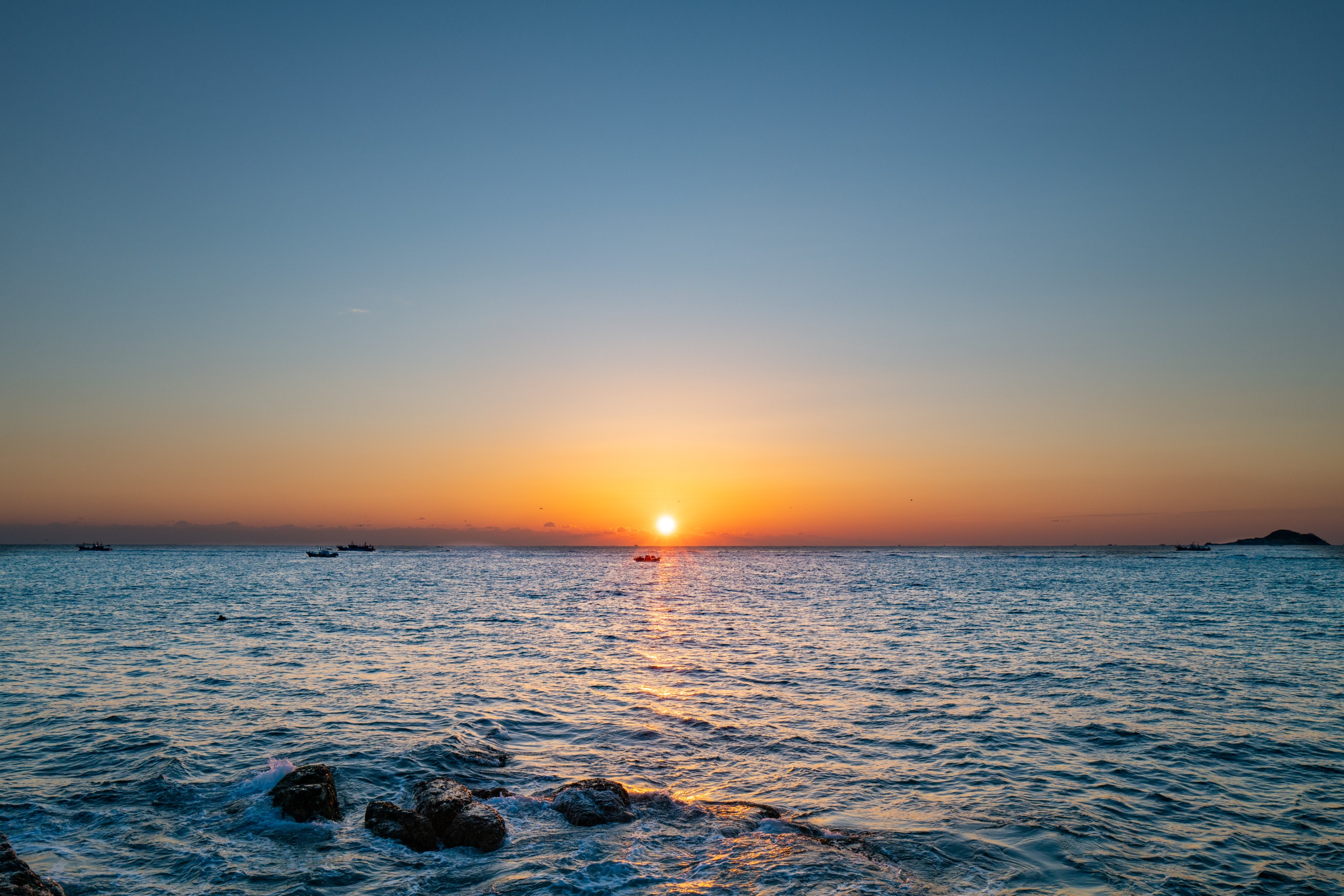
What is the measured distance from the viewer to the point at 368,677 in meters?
28.3

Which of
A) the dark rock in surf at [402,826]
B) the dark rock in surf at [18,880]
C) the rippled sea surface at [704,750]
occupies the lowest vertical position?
the rippled sea surface at [704,750]

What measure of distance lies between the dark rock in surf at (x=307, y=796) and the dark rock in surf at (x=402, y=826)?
948 millimetres

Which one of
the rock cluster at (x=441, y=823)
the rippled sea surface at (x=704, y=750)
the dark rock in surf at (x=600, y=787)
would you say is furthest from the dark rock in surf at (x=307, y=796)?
the dark rock in surf at (x=600, y=787)

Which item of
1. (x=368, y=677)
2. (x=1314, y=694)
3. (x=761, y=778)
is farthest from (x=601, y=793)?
(x=1314, y=694)

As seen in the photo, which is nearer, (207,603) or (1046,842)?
(1046,842)

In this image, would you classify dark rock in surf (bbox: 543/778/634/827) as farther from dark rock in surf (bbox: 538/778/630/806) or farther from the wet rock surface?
the wet rock surface

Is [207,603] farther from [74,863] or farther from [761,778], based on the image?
[761,778]

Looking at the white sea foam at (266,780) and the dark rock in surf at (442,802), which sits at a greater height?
the dark rock in surf at (442,802)

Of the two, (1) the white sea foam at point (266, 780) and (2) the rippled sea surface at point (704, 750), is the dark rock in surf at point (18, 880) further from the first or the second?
(1) the white sea foam at point (266, 780)

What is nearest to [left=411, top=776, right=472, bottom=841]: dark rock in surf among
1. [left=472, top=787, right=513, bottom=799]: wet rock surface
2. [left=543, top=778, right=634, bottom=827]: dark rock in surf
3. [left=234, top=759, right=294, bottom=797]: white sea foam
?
[left=472, top=787, right=513, bottom=799]: wet rock surface

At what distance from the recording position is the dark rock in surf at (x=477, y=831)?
12.9 meters

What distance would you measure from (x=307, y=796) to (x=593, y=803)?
5884 millimetres

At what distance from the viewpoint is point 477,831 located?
1307 cm

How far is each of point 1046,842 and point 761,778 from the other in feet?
19.8
